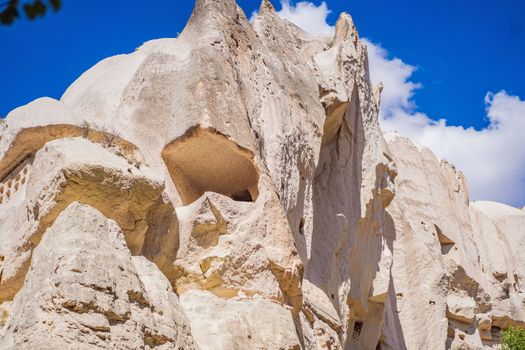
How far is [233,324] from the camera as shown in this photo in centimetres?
637

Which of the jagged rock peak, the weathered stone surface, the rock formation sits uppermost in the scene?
the jagged rock peak

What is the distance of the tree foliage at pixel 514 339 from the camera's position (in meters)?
15.4

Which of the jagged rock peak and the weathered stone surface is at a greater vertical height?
the jagged rock peak

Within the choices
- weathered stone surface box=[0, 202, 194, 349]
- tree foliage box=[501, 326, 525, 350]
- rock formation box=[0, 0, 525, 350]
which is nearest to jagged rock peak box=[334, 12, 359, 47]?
rock formation box=[0, 0, 525, 350]

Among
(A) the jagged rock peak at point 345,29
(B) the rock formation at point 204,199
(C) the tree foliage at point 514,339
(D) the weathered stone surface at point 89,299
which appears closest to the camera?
(D) the weathered stone surface at point 89,299

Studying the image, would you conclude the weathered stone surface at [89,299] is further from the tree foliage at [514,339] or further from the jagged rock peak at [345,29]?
the tree foliage at [514,339]

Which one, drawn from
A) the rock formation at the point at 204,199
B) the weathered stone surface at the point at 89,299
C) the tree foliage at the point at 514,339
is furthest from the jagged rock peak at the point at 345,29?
the weathered stone surface at the point at 89,299

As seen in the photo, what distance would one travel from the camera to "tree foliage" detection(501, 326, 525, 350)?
1544 cm

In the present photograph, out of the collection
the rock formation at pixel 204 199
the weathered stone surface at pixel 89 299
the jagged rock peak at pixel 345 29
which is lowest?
the weathered stone surface at pixel 89 299

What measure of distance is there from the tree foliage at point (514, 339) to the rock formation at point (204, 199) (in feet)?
11.2

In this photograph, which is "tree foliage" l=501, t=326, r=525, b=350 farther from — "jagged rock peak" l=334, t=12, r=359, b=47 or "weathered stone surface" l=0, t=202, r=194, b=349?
"weathered stone surface" l=0, t=202, r=194, b=349

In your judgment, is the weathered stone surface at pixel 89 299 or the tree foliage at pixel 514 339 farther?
the tree foliage at pixel 514 339

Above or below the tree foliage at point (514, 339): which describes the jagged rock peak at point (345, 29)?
above

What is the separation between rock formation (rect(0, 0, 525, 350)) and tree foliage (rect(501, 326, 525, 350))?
341cm
